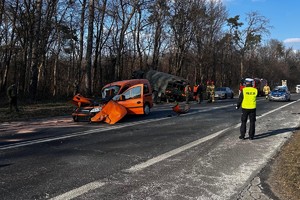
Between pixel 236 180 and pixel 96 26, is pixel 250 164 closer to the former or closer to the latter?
pixel 236 180

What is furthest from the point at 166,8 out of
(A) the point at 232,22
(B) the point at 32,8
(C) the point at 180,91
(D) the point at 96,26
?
(A) the point at 232,22

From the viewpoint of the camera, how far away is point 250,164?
6844 millimetres

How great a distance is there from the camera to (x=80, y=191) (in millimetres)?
5020

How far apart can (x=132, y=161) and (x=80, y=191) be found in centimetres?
204

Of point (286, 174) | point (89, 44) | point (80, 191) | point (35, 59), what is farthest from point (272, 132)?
point (89, 44)

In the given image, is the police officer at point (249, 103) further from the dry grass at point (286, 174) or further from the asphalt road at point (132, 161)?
the dry grass at point (286, 174)

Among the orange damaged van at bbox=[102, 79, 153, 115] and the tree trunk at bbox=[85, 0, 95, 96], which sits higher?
the tree trunk at bbox=[85, 0, 95, 96]

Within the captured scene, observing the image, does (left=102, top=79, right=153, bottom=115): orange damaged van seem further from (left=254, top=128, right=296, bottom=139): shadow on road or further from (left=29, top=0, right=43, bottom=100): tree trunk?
(left=29, top=0, right=43, bottom=100): tree trunk

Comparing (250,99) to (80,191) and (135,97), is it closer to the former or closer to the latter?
(80,191)

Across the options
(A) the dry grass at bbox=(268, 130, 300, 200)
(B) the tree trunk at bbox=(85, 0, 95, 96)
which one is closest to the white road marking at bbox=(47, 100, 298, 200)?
(A) the dry grass at bbox=(268, 130, 300, 200)

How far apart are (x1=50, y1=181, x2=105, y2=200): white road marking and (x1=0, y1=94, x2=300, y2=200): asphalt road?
15 mm

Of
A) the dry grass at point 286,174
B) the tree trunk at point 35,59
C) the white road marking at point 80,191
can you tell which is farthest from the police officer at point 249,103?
the tree trunk at point 35,59

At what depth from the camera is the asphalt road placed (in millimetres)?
5113

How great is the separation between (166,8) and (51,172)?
3784 centimetres
